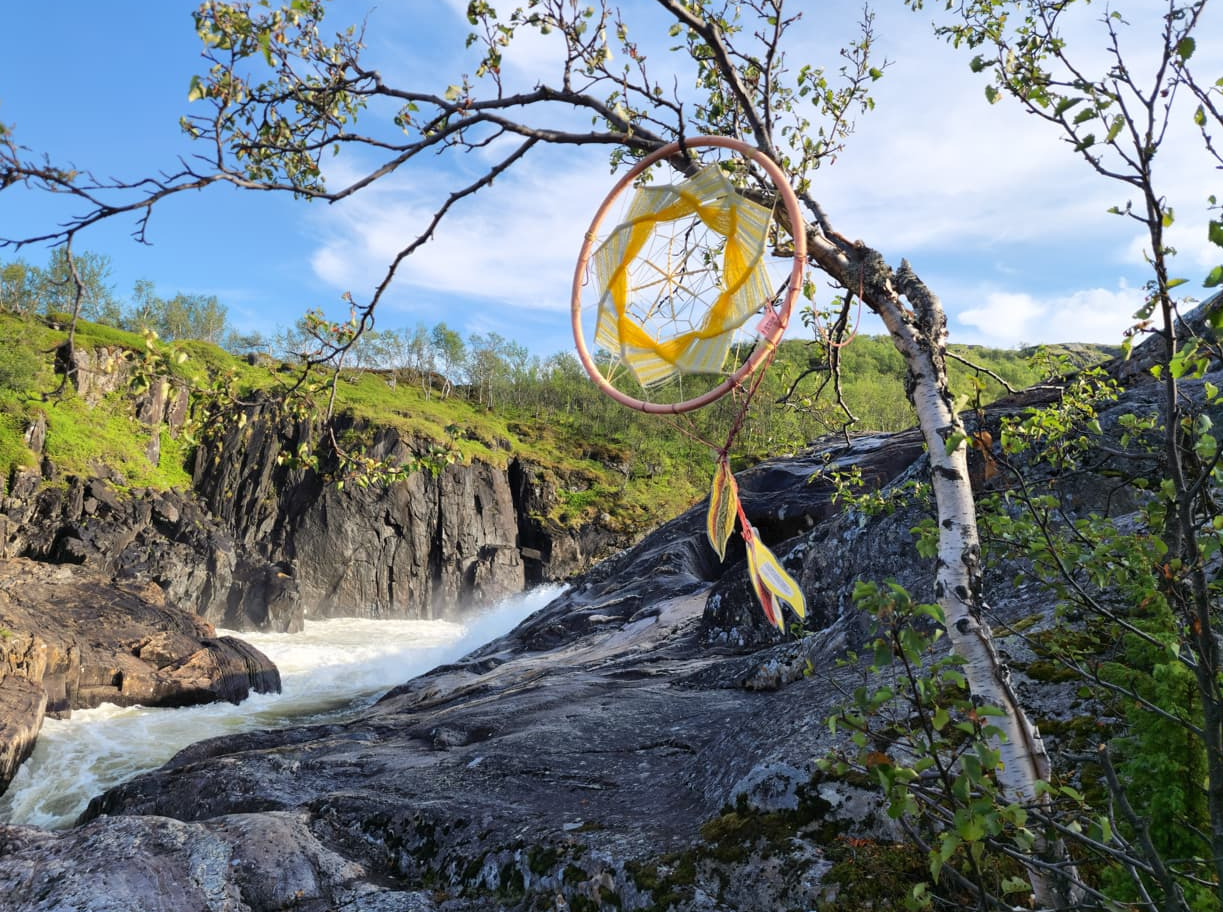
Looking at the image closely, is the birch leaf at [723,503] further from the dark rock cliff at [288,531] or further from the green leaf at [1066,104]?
the dark rock cliff at [288,531]

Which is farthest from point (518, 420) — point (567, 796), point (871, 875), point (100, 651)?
point (871, 875)

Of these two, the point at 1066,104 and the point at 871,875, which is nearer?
the point at 1066,104

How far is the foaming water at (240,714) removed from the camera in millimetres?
14570

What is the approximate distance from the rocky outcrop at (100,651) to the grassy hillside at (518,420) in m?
5.74

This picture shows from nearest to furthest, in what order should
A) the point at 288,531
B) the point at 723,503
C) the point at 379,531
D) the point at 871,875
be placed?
the point at 871,875
the point at 723,503
the point at 288,531
the point at 379,531

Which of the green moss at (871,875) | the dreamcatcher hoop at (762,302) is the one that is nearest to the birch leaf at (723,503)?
the dreamcatcher hoop at (762,302)

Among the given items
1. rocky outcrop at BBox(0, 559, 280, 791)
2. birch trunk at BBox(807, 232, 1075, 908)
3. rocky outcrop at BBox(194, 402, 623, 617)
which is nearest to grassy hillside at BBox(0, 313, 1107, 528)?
birch trunk at BBox(807, 232, 1075, 908)

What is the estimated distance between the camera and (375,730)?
32.4ft

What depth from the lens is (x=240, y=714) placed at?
21.7 meters

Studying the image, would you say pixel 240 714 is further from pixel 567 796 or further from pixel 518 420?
pixel 518 420

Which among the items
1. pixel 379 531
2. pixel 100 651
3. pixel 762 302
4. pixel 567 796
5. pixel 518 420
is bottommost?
pixel 100 651

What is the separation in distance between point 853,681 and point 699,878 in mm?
2361

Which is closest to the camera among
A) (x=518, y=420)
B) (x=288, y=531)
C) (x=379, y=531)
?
(x=288, y=531)

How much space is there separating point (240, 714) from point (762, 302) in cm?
2330
